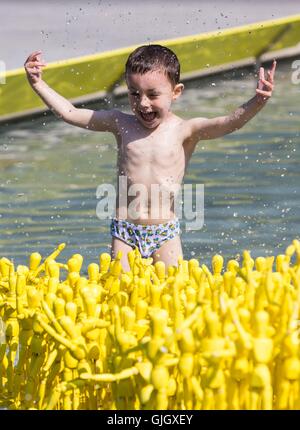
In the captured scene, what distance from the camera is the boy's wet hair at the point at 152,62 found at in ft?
17.9

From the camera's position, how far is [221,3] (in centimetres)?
1897

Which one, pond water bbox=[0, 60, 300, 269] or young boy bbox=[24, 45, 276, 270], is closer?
young boy bbox=[24, 45, 276, 270]

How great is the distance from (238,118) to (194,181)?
4897 millimetres

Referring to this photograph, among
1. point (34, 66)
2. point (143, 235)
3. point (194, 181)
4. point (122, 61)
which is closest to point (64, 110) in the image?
point (34, 66)

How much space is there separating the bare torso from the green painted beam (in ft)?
23.4

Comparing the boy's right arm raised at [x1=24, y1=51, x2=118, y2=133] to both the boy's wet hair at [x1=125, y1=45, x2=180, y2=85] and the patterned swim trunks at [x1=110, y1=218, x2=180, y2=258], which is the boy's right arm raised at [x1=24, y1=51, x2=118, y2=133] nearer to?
the boy's wet hair at [x1=125, y1=45, x2=180, y2=85]

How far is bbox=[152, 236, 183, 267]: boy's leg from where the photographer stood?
569 cm

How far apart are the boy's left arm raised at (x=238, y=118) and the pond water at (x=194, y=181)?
184 cm

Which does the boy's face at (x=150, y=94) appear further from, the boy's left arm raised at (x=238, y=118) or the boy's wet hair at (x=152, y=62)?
the boy's left arm raised at (x=238, y=118)

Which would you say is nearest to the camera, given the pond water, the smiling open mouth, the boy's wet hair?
the boy's wet hair

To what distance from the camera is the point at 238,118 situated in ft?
17.7

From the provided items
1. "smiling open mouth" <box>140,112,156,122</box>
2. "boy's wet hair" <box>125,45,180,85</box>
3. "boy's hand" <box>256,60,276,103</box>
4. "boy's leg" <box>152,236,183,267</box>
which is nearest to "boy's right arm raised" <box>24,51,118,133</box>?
"smiling open mouth" <box>140,112,156,122</box>

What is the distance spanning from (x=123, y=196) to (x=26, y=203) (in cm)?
400

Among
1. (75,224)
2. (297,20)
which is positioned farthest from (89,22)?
(75,224)
